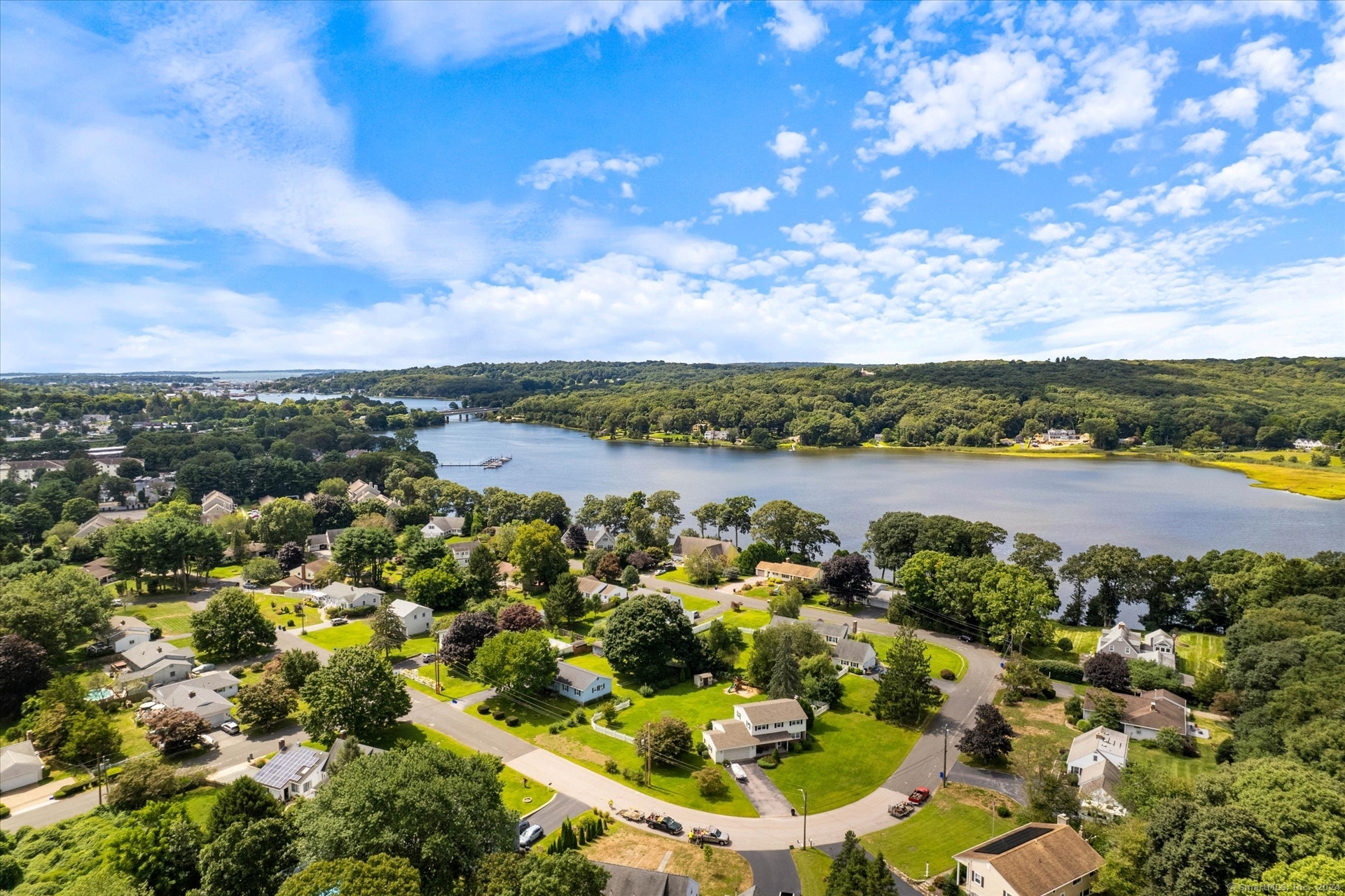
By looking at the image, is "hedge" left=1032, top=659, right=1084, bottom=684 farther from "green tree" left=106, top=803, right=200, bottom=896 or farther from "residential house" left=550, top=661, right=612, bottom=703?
"green tree" left=106, top=803, right=200, bottom=896

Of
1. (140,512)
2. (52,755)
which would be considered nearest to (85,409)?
(140,512)

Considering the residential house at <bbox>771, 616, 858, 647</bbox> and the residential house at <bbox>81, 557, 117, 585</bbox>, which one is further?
the residential house at <bbox>81, 557, 117, 585</bbox>

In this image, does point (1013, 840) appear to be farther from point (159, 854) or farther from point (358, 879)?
point (159, 854)

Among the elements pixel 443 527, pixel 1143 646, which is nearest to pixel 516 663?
pixel 1143 646

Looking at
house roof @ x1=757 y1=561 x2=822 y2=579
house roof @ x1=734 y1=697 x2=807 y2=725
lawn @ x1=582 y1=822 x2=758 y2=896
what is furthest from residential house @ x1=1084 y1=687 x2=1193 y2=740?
house roof @ x1=757 y1=561 x2=822 y2=579

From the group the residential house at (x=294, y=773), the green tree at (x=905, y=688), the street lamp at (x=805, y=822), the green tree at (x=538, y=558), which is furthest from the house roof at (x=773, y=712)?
the green tree at (x=538, y=558)

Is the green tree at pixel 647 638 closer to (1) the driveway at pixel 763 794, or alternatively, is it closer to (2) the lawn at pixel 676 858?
(1) the driveway at pixel 763 794
